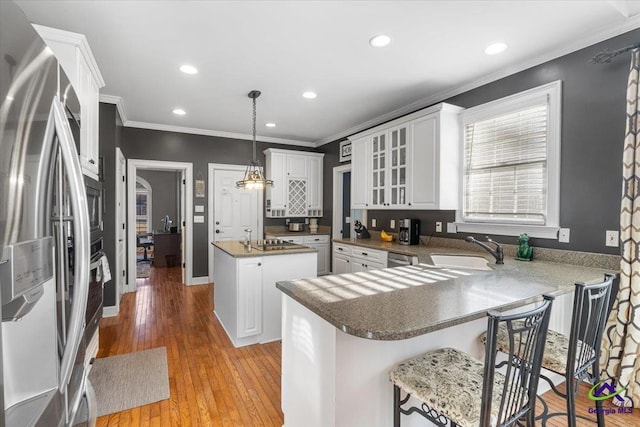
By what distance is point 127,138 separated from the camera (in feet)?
15.7

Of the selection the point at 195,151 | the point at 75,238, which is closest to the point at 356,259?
the point at 195,151

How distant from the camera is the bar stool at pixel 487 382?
1054 mm

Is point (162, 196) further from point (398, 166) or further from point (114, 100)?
point (398, 166)

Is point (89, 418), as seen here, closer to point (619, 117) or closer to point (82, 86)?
point (82, 86)

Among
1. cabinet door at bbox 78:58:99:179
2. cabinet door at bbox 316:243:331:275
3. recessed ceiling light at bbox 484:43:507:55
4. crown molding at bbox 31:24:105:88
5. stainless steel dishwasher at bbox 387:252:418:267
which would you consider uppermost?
recessed ceiling light at bbox 484:43:507:55

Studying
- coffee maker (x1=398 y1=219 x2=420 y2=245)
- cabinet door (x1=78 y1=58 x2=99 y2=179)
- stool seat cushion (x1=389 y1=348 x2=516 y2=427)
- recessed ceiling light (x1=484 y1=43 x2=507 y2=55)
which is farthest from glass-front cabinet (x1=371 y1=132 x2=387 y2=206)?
cabinet door (x1=78 y1=58 x2=99 y2=179)

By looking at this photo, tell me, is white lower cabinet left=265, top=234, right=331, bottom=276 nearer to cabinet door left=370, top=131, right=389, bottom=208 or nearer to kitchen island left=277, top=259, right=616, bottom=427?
cabinet door left=370, top=131, right=389, bottom=208

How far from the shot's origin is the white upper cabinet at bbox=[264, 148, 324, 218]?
5637 millimetres

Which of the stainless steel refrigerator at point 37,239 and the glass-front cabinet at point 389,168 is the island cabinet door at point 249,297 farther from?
the stainless steel refrigerator at point 37,239

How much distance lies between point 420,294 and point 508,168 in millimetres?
2042

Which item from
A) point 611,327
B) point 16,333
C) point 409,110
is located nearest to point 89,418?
point 16,333

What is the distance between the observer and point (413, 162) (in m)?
3.54

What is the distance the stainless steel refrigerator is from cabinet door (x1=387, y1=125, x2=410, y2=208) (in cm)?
328

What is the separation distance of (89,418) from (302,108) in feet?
12.4
